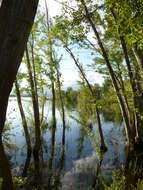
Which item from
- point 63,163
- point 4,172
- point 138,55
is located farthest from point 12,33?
point 63,163

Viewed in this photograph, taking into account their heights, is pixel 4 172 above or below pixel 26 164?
above

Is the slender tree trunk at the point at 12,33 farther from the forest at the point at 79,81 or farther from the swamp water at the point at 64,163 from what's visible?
the swamp water at the point at 64,163

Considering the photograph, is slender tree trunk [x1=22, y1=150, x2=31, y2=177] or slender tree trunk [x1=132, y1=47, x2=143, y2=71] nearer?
slender tree trunk [x1=132, y1=47, x2=143, y2=71]

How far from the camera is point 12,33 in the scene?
2.22 m

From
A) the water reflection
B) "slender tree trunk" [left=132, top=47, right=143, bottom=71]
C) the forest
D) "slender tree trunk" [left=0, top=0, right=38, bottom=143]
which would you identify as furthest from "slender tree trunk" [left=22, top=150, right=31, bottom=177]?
"slender tree trunk" [left=0, top=0, right=38, bottom=143]

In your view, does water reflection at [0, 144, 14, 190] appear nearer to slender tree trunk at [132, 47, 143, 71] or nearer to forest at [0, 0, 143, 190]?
forest at [0, 0, 143, 190]

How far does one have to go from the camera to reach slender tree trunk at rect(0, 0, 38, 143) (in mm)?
2189

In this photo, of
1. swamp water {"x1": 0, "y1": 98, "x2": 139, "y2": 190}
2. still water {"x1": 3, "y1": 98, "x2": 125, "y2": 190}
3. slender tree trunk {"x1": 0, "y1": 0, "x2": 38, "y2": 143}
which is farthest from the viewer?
still water {"x1": 3, "y1": 98, "x2": 125, "y2": 190}

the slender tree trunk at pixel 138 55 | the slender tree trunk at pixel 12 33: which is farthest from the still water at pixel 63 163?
the slender tree trunk at pixel 12 33

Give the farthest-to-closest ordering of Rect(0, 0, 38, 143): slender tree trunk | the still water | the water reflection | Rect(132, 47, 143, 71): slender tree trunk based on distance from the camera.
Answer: the still water
Rect(132, 47, 143, 71): slender tree trunk
the water reflection
Rect(0, 0, 38, 143): slender tree trunk

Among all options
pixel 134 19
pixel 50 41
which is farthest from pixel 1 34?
pixel 50 41

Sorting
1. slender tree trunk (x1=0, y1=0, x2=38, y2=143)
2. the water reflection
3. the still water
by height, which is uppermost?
slender tree trunk (x1=0, y1=0, x2=38, y2=143)

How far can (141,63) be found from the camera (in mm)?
5246

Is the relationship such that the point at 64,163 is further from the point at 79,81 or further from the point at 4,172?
the point at 4,172
